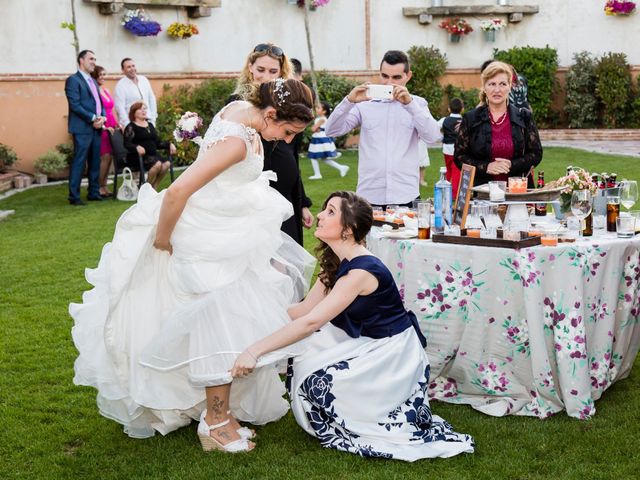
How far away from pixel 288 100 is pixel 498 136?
222 centimetres

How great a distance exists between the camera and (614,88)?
19.7 meters

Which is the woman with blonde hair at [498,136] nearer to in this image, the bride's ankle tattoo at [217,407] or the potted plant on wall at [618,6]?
the bride's ankle tattoo at [217,407]

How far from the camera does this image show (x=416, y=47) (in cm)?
1994

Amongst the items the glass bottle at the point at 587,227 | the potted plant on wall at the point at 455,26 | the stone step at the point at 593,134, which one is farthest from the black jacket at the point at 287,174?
the potted plant on wall at the point at 455,26

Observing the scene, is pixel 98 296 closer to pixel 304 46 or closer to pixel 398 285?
pixel 398 285

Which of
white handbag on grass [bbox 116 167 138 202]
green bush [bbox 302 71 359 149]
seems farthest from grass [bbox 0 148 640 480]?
green bush [bbox 302 71 359 149]

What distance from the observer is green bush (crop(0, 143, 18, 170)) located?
13.8 meters

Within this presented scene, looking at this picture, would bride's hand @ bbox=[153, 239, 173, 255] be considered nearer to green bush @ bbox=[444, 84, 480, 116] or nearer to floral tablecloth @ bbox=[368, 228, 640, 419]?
floral tablecloth @ bbox=[368, 228, 640, 419]

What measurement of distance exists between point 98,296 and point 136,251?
0.43 m

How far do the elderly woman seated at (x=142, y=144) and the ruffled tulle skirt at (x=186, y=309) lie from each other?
820 centimetres

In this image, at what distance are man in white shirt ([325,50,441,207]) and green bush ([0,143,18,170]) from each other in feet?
31.3

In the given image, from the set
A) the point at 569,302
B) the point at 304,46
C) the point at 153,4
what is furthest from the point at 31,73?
the point at 569,302

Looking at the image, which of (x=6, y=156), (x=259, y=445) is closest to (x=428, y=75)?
(x=6, y=156)

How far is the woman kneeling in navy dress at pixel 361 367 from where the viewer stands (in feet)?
12.7
